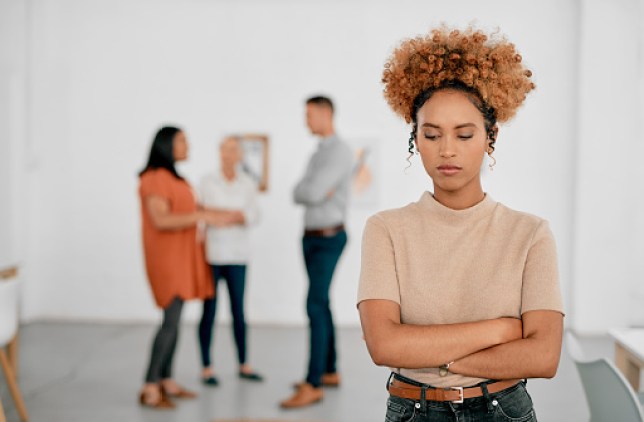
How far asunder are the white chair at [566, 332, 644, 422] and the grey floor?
195cm

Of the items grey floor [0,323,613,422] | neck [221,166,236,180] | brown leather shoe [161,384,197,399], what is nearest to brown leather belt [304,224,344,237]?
neck [221,166,236,180]

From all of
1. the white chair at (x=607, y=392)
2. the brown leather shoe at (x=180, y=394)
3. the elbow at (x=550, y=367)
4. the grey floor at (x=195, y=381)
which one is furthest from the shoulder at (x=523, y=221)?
the brown leather shoe at (x=180, y=394)

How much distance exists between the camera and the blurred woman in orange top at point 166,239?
387 centimetres

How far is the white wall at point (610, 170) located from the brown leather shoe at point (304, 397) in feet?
10.4

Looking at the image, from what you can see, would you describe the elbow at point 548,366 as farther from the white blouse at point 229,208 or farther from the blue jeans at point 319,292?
the white blouse at point 229,208

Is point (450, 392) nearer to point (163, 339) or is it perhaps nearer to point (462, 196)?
point (462, 196)

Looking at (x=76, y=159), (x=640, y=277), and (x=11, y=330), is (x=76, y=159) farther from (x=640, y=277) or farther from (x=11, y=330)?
(x=640, y=277)

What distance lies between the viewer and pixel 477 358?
139 cm

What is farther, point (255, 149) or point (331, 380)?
point (255, 149)

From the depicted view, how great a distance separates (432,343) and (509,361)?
16cm

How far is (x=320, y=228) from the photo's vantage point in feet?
13.1

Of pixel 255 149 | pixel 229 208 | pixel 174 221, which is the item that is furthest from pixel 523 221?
pixel 255 149

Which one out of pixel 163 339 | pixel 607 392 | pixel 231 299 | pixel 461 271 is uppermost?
pixel 461 271

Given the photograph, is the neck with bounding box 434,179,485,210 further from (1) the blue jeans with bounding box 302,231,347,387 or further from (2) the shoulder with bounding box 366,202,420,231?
(1) the blue jeans with bounding box 302,231,347,387
